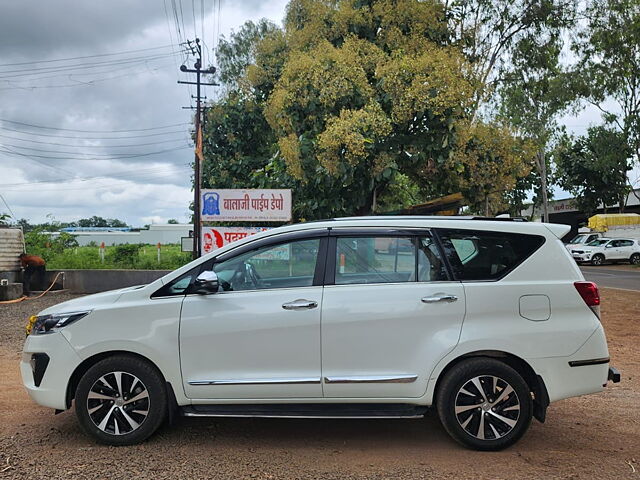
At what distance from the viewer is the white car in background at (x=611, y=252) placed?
3117 centimetres

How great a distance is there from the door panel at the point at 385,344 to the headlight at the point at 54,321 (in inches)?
76.2

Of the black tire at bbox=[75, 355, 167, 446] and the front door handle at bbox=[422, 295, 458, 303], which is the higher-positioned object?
the front door handle at bbox=[422, 295, 458, 303]

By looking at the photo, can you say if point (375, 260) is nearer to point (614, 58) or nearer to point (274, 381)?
point (274, 381)

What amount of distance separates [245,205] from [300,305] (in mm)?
7602

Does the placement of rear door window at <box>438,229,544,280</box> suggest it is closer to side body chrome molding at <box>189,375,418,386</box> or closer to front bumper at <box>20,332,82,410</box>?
side body chrome molding at <box>189,375,418,386</box>

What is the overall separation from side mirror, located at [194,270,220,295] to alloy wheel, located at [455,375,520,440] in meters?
2.00

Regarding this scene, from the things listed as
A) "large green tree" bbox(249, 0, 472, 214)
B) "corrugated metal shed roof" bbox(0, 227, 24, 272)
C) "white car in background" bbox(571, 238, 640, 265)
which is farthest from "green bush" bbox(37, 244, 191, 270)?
"white car in background" bbox(571, 238, 640, 265)

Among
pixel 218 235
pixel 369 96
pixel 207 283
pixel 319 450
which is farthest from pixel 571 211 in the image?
pixel 207 283

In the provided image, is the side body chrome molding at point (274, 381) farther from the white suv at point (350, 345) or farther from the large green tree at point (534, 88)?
the large green tree at point (534, 88)

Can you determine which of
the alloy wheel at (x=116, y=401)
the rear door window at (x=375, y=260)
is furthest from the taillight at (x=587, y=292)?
the alloy wheel at (x=116, y=401)

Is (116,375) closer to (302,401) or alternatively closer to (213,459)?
(213,459)

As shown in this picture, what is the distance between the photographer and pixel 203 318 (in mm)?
4203

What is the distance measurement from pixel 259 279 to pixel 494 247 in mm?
1895

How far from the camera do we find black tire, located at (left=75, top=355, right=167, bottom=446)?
4199 millimetres
